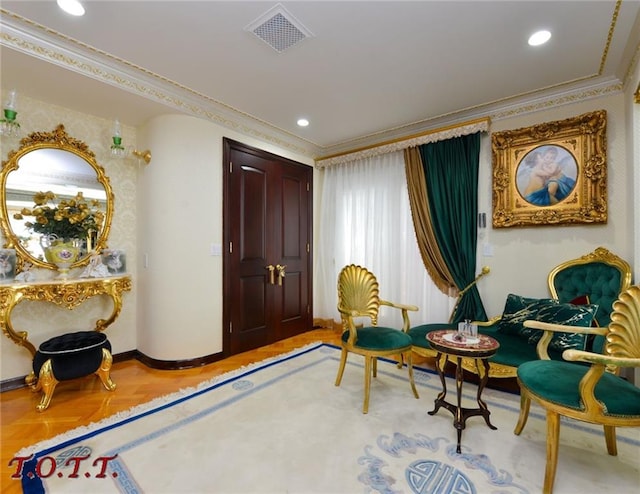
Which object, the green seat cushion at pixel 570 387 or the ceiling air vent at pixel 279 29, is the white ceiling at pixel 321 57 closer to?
the ceiling air vent at pixel 279 29

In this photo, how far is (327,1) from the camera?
1867 mm

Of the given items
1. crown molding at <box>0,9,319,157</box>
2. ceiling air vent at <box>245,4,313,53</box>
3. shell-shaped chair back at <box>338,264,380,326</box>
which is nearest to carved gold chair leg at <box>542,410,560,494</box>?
shell-shaped chair back at <box>338,264,380,326</box>

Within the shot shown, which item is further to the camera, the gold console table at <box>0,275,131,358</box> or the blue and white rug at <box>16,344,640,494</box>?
the gold console table at <box>0,275,131,358</box>

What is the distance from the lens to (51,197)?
2.85m

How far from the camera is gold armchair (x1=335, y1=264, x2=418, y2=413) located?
239cm

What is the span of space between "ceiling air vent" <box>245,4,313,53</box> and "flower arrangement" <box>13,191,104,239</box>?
92.4 inches

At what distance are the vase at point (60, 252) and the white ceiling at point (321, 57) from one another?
4.30 ft

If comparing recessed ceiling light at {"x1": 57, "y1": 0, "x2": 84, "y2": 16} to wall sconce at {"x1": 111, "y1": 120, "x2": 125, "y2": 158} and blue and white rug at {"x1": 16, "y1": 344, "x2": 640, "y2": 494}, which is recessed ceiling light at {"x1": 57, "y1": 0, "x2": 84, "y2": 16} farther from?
blue and white rug at {"x1": 16, "y1": 344, "x2": 640, "y2": 494}

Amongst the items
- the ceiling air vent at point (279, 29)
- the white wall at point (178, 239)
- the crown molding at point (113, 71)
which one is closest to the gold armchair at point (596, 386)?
the ceiling air vent at point (279, 29)

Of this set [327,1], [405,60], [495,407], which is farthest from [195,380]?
[405,60]

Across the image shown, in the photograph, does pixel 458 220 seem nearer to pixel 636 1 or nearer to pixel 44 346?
pixel 636 1

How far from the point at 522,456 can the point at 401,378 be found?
1159 mm

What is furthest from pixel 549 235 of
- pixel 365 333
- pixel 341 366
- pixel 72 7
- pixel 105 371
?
pixel 105 371

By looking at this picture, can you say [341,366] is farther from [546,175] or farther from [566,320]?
[546,175]
